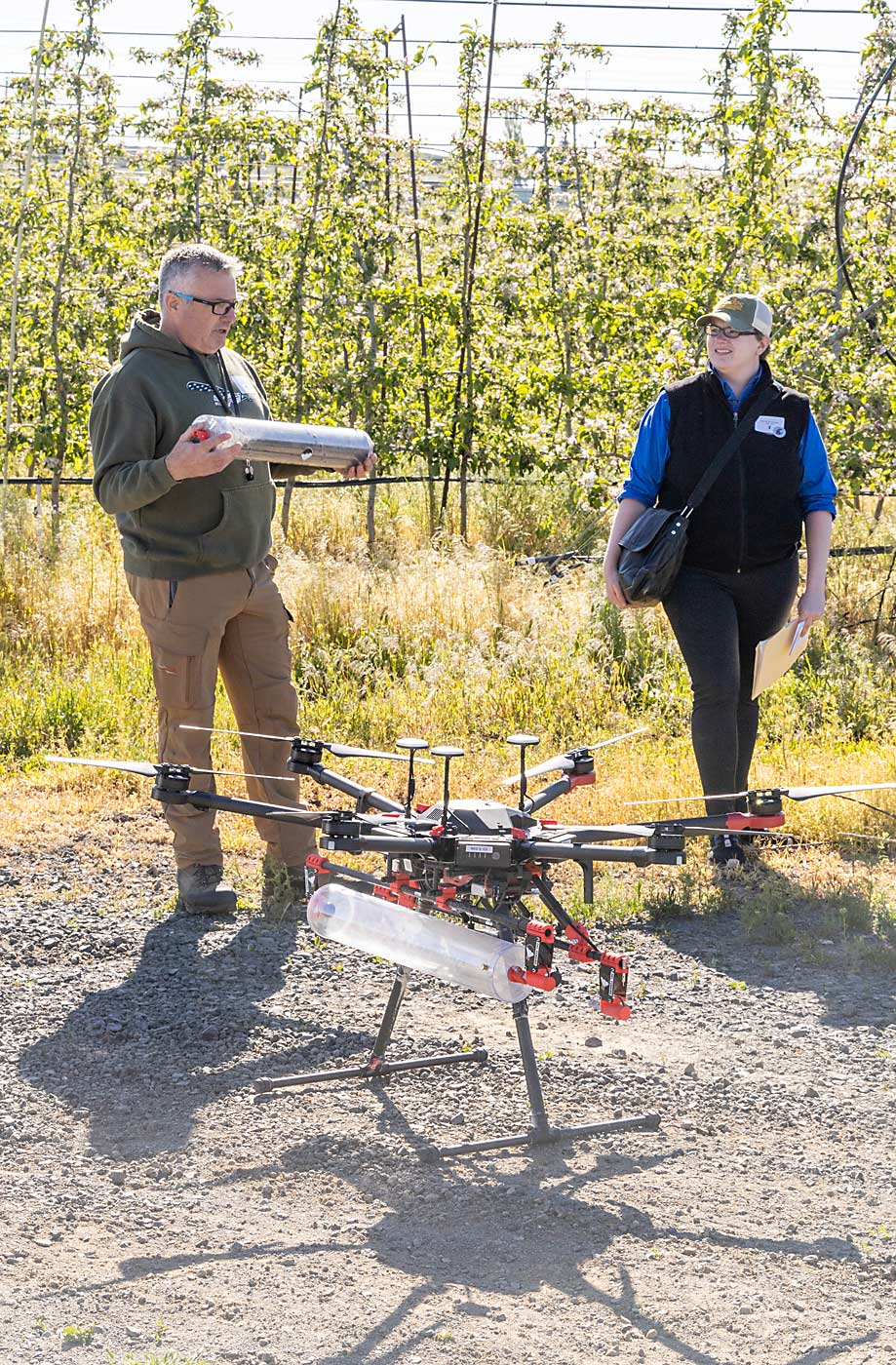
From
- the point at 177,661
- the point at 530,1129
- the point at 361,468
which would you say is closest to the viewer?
the point at 530,1129

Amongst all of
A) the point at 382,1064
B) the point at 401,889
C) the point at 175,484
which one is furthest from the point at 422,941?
the point at 175,484

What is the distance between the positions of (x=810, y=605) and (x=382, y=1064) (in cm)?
230

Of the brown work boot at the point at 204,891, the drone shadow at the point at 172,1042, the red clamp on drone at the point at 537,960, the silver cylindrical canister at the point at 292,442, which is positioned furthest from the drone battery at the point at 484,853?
the brown work boot at the point at 204,891

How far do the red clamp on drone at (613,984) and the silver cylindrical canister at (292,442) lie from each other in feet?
6.17

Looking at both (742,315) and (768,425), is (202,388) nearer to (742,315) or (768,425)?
(742,315)

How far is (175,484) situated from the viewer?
4.95 metres

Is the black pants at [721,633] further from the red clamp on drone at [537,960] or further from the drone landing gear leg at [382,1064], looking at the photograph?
the red clamp on drone at [537,960]

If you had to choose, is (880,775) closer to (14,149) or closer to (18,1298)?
(18,1298)

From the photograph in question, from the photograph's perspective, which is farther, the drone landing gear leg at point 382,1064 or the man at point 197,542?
the man at point 197,542

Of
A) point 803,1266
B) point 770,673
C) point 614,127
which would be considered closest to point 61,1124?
point 803,1266

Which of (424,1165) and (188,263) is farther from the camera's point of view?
(188,263)

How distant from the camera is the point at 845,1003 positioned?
4.71 m

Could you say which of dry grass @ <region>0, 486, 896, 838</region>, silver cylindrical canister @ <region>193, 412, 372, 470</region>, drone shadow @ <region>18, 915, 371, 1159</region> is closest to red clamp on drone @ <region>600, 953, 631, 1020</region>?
drone shadow @ <region>18, 915, 371, 1159</region>

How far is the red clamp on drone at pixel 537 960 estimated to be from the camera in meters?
3.38
